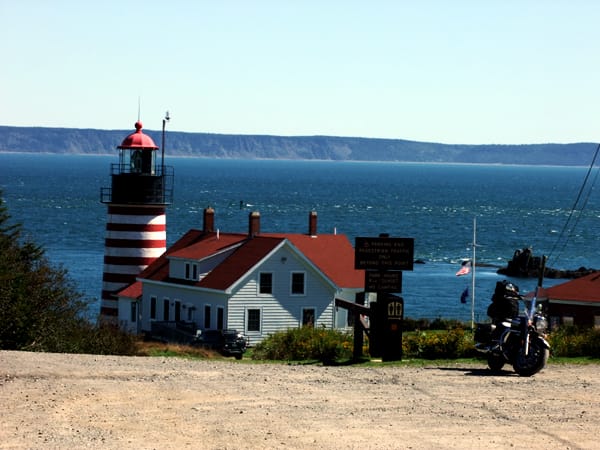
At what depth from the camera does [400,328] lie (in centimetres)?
2484

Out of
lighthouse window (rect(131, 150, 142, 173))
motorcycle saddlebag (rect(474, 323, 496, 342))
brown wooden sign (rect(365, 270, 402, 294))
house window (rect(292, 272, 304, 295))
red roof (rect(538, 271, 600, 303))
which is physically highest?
lighthouse window (rect(131, 150, 142, 173))

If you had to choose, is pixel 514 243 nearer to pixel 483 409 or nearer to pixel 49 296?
pixel 49 296

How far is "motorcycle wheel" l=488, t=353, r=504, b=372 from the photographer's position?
2205cm

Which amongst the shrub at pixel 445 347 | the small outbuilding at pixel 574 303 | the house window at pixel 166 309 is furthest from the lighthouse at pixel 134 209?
the shrub at pixel 445 347

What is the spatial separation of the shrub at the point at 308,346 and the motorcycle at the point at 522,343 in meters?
4.13

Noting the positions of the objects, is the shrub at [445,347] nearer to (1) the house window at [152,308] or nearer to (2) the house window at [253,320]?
(2) the house window at [253,320]

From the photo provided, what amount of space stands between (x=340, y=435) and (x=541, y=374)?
22.3 feet

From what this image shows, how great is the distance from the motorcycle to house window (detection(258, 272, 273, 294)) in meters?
27.5

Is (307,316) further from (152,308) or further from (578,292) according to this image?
(578,292)

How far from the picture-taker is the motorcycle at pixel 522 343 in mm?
21594

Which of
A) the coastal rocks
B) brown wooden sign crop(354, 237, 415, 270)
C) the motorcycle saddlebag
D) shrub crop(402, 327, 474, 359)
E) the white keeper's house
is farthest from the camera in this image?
the coastal rocks

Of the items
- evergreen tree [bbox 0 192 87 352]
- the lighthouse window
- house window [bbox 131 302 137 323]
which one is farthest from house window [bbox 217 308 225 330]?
evergreen tree [bbox 0 192 87 352]

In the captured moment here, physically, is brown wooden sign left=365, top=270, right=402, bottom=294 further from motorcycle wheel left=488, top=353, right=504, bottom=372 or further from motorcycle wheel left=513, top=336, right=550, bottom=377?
motorcycle wheel left=513, top=336, right=550, bottom=377

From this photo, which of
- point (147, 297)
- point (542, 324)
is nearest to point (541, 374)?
point (542, 324)
